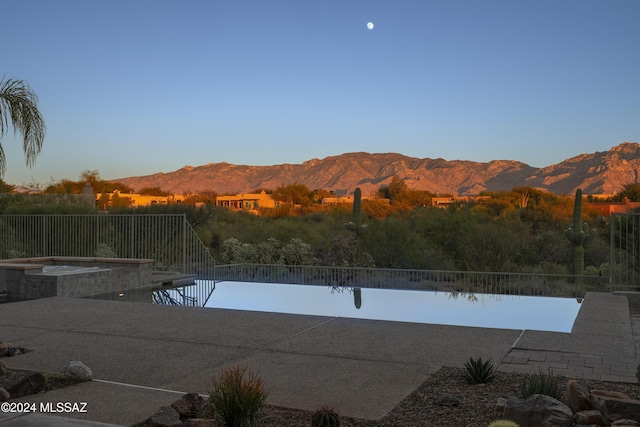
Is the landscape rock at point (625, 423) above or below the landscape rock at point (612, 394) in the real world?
below

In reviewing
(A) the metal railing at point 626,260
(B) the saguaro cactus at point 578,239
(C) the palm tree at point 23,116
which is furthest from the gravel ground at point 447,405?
(B) the saguaro cactus at point 578,239

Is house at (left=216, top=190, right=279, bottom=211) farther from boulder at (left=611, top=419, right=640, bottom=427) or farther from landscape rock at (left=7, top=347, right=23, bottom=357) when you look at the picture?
boulder at (left=611, top=419, right=640, bottom=427)

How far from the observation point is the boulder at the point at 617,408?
4980 millimetres

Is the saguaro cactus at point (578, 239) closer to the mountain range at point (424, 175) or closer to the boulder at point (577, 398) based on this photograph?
the boulder at point (577, 398)

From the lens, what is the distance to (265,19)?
29.8 m

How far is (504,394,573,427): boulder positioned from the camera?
4727 millimetres

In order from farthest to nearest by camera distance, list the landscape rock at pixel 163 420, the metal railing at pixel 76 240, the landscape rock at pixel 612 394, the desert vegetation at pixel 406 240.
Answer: the desert vegetation at pixel 406 240, the metal railing at pixel 76 240, the landscape rock at pixel 612 394, the landscape rock at pixel 163 420

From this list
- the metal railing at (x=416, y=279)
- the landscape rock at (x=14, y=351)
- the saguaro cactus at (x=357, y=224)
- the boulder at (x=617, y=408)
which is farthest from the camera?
the saguaro cactus at (x=357, y=224)

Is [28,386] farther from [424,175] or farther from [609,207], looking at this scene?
[424,175]

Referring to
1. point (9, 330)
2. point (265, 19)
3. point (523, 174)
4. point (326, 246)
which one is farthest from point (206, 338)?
point (523, 174)

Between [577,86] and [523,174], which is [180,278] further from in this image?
[523,174]

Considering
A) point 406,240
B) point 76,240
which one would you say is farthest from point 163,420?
point 406,240

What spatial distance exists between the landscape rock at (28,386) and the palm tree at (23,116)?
3.41 metres

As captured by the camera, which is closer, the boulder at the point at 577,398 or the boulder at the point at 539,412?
the boulder at the point at 539,412
